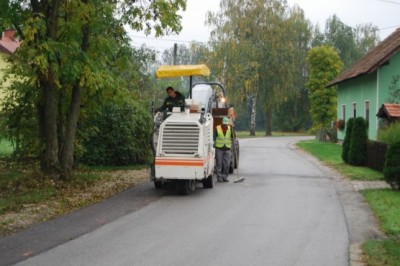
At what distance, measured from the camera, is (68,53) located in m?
12.5

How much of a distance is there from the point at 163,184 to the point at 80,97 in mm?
3443

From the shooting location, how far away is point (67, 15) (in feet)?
44.4

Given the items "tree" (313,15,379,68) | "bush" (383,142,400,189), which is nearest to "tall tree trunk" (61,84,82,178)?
"bush" (383,142,400,189)

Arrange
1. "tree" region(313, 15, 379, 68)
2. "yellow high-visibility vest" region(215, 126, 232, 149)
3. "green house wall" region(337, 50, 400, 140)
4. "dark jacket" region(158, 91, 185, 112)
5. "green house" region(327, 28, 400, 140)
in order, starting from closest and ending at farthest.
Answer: "dark jacket" region(158, 91, 185, 112), "yellow high-visibility vest" region(215, 126, 232, 149), "green house" region(327, 28, 400, 140), "green house wall" region(337, 50, 400, 140), "tree" region(313, 15, 379, 68)

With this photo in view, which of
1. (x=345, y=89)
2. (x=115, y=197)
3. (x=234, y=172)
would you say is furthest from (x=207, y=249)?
(x=345, y=89)

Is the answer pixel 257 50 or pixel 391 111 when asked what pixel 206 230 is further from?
pixel 257 50

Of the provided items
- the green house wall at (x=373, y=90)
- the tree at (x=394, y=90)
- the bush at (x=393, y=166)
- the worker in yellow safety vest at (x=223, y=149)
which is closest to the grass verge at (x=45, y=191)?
the worker in yellow safety vest at (x=223, y=149)

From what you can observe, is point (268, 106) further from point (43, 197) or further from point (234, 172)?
point (43, 197)

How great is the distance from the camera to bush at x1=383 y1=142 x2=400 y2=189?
13844 mm

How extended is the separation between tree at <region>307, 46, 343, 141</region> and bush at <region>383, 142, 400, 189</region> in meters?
36.5

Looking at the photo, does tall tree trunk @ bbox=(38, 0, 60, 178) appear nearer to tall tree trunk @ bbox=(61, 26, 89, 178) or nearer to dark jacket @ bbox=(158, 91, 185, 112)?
tall tree trunk @ bbox=(61, 26, 89, 178)

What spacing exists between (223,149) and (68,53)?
5606 mm

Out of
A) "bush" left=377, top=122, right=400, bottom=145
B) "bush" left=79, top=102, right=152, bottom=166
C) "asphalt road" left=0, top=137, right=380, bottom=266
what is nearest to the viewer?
"asphalt road" left=0, top=137, right=380, bottom=266

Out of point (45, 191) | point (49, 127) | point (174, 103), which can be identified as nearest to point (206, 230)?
point (45, 191)
